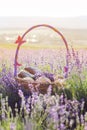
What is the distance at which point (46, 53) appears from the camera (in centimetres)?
604

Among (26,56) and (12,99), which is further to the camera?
(26,56)

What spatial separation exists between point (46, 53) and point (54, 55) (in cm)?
35

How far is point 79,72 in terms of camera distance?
4.17 meters

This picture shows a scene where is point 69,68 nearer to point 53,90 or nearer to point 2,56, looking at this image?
point 53,90

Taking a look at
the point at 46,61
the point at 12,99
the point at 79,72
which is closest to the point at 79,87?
the point at 79,72

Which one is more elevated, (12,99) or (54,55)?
(54,55)

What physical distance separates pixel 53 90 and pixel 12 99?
43 centimetres

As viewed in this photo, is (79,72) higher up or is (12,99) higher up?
(79,72)

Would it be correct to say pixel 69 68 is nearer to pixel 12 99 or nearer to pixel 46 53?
pixel 12 99

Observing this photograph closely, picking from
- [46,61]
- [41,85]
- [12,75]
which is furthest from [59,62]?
[41,85]

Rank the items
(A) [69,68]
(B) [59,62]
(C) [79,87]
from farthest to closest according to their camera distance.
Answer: (B) [59,62] → (A) [69,68] → (C) [79,87]

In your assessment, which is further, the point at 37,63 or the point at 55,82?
the point at 37,63

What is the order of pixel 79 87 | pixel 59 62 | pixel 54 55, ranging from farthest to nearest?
pixel 54 55
pixel 59 62
pixel 79 87

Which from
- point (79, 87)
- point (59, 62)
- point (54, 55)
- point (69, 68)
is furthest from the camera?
point (54, 55)
